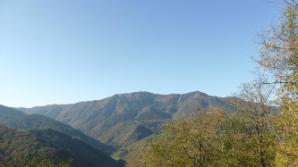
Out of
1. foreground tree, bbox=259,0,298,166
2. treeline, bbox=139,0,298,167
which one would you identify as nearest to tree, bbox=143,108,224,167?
treeline, bbox=139,0,298,167

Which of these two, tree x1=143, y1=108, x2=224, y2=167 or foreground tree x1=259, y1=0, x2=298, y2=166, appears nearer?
foreground tree x1=259, y1=0, x2=298, y2=166

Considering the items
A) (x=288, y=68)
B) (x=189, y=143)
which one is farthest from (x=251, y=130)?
(x=288, y=68)

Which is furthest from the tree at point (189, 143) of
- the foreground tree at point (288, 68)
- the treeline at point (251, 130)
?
the foreground tree at point (288, 68)

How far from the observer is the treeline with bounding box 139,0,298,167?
23406 millimetres

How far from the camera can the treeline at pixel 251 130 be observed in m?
23.4

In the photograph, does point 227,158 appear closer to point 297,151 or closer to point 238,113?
point 238,113

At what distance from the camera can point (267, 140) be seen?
4584 cm

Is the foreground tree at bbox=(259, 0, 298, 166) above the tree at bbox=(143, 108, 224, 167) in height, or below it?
above

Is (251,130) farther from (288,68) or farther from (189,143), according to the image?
(288,68)

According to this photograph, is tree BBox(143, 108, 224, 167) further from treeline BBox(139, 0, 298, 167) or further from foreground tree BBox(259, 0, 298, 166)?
foreground tree BBox(259, 0, 298, 166)

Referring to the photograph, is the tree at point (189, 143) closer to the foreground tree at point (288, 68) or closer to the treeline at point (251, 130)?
the treeline at point (251, 130)

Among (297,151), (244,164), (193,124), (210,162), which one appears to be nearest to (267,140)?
(244,164)

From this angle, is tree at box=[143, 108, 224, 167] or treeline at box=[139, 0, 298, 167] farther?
tree at box=[143, 108, 224, 167]

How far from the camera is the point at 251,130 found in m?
52.7
